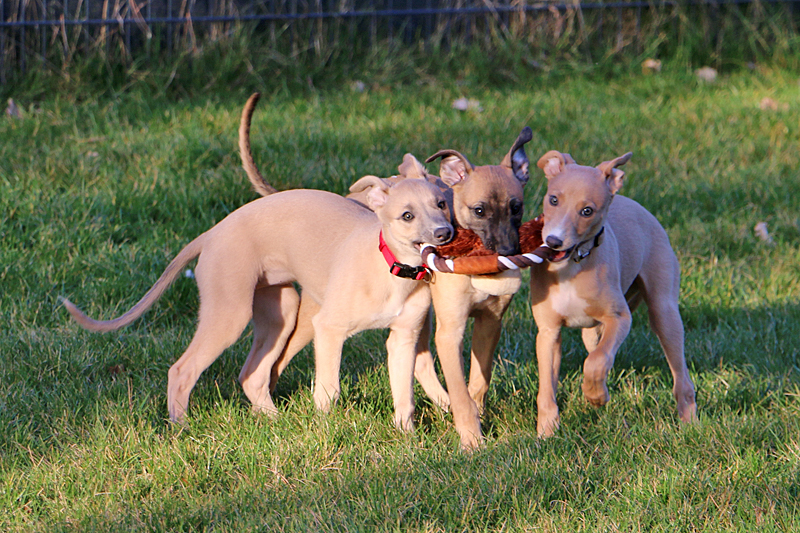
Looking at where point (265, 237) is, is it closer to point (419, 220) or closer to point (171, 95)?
point (419, 220)

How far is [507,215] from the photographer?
3629mm

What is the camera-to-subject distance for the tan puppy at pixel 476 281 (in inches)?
142

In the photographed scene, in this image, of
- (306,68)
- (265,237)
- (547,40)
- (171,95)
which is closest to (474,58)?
(547,40)

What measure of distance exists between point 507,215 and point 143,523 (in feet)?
6.17

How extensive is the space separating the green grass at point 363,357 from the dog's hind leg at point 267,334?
4.9 inches

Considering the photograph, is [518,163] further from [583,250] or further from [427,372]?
[427,372]

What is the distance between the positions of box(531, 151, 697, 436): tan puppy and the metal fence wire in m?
5.22

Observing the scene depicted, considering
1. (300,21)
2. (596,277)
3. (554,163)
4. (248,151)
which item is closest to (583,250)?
(596,277)

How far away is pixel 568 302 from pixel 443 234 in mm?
686

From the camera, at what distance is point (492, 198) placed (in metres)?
3.62

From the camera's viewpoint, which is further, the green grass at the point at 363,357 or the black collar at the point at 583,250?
the black collar at the point at 583,250

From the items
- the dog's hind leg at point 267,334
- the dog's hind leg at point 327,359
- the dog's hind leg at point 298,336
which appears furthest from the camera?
the dog's hind leg at point 298,336

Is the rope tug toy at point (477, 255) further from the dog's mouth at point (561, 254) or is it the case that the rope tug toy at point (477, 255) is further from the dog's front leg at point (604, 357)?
the dog's front leg at point (604, 357)

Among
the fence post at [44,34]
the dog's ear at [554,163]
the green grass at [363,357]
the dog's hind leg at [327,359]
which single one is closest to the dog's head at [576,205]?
the dog's ear at [554,163]
